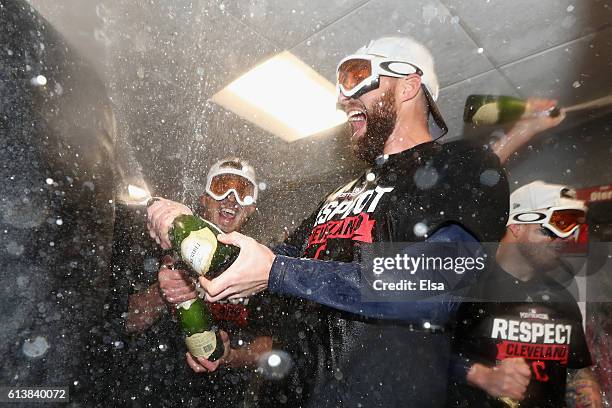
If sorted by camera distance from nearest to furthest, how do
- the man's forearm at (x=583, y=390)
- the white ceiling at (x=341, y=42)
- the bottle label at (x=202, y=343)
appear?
the bottle label at (x=202, y=343), the white ceiling at (x=341, y=42), the man's forearm at (x=583, y=390)

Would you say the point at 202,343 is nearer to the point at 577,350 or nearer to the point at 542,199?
the point at 577,350

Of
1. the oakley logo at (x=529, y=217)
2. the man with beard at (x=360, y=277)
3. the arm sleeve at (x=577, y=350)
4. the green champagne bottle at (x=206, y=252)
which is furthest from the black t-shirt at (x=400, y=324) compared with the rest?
the oakley logo at (x=529, y=217)

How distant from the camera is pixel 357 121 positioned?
7.55 ft

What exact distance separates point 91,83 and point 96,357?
3.25 feet

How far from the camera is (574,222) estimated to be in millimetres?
3723

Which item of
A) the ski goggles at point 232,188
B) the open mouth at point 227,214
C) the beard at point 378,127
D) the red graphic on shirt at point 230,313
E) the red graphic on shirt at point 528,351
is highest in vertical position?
the ski goggles at point 232,188

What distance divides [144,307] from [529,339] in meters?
2.79

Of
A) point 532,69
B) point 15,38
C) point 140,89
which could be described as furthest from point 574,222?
point 140,89

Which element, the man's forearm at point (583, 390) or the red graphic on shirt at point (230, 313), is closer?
the red graphic on shirt at point (230, 313)

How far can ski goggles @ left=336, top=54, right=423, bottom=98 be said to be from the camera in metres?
2.20

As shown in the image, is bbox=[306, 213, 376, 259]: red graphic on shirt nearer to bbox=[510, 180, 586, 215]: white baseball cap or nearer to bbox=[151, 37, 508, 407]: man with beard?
bbox=[151, 37, 508, 407]: man with beard

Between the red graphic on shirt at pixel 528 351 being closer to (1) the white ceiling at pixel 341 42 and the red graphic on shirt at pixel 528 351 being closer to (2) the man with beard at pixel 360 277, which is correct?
(2) the man with beard at pixel 360 277

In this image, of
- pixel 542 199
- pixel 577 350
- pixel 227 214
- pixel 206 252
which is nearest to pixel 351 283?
pixel 206 252

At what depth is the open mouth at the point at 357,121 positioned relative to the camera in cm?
225
